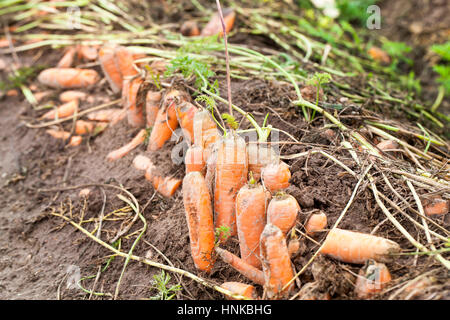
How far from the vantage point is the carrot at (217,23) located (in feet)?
12.5

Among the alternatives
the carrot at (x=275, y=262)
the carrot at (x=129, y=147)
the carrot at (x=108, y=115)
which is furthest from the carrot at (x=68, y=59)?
the carrot at (x=275, y=262)

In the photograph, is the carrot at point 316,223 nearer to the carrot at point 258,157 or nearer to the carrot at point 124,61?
the carrot at point 258,157

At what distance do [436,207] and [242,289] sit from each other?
3.39 ft

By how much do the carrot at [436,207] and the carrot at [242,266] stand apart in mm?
879

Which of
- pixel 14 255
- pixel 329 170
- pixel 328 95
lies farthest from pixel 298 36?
pixel 14 255

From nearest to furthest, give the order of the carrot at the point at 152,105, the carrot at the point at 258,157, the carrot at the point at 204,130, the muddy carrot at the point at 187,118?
the carrot at the point at 258,157 → the carrot at the point at 204,130 → the muddy carrot at the point at 187,118 → the carrot at the point at 152,105

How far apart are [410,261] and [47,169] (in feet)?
8.53

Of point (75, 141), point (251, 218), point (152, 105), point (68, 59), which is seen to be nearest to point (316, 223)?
point (251, 218)

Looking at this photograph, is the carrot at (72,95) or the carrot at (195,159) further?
the carrot at (72,95)

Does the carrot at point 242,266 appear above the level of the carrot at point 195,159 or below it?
below

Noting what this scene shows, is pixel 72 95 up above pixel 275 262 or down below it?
above

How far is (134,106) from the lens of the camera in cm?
313

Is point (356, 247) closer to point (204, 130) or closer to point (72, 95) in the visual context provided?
point (204, 130)

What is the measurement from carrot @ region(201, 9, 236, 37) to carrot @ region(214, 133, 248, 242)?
1912 millimetres
